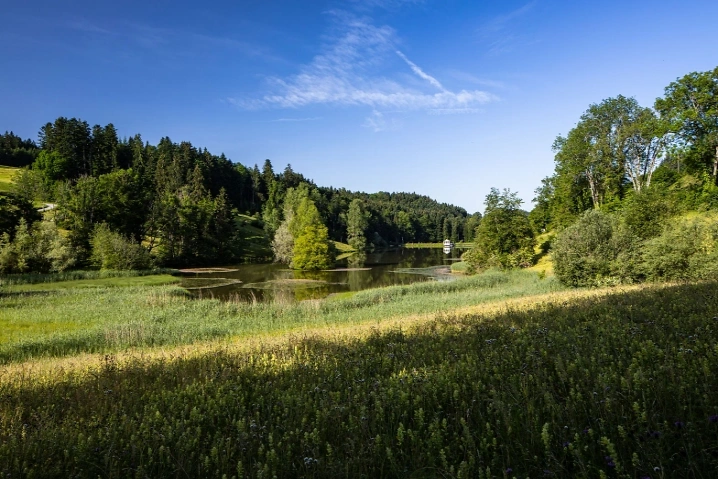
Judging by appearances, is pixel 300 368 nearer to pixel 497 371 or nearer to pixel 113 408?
pixel 113 408

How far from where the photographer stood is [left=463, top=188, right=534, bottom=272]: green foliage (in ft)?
183

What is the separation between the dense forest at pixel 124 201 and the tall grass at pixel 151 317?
2918 centimetres

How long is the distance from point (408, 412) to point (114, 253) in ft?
225

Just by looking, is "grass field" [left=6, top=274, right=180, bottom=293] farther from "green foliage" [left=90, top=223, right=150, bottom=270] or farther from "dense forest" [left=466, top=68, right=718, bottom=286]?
"dense forest" [left=466, top=68, right=718, bottom=286]

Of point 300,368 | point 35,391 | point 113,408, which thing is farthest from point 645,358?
point 35,391

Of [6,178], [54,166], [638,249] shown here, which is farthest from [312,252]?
[6,178]

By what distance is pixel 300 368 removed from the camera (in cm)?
707

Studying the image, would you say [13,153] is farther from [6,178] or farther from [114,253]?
[114,253]

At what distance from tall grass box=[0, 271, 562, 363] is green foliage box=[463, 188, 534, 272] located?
809 inches

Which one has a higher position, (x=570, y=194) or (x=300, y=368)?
(x=570, y=194)

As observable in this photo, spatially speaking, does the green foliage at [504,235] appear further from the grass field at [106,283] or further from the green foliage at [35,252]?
the green foliage at [35,252]

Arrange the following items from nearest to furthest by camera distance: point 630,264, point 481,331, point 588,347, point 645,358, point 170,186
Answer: point 645,358, point 588,347, point 481,331, point 630,264, point 170,186

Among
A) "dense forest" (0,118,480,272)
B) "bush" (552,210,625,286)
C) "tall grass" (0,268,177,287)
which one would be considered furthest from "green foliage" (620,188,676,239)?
"dense forest" (0,118,480,272)

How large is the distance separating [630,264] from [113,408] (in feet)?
98.3
